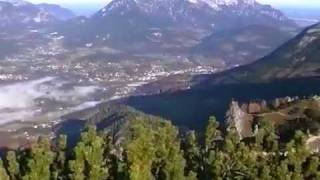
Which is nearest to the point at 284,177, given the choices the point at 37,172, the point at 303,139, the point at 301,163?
the point at 301,163

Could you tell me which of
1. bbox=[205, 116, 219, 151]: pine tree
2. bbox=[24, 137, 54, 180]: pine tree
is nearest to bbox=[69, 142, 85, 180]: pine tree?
bbox=[24, 137, 54, 180]: pine tree

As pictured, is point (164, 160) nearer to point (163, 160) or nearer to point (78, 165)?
point (163, 160)

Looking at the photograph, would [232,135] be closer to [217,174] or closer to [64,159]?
[217,174]

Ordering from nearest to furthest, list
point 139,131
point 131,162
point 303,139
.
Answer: point 131,162 < point 139,131 < point 303,139

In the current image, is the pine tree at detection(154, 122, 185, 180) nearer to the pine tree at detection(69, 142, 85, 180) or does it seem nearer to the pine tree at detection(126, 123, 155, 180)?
the pine tree at detection(126, 123, 155, 180)

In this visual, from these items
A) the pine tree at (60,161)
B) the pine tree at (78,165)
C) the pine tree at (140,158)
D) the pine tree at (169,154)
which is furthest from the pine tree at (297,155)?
the pine tree at (60,161)

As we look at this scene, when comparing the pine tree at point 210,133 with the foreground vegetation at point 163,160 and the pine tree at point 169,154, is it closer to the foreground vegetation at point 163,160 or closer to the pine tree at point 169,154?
the foreground vegetation at point 163,160

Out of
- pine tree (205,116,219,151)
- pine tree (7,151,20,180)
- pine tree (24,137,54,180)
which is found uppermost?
pine tree (205,116,219,151)

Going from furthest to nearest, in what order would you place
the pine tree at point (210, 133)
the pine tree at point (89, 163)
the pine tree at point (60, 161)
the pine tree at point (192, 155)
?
the pine tree at point (210, 133) < the pine tree at point (192, 155) < the pine tree at point (60, 161) < the pine tree at point (89, 163)

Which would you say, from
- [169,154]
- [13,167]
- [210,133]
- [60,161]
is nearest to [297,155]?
[169,154]
